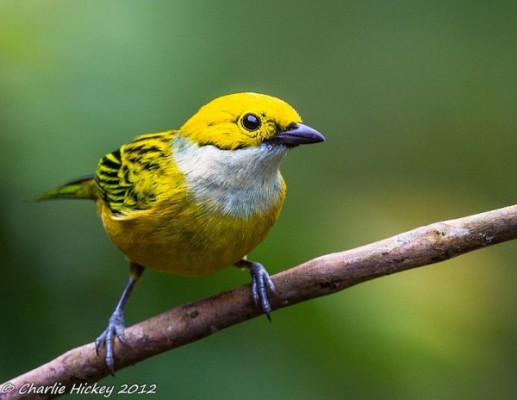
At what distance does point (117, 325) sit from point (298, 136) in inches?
49.3

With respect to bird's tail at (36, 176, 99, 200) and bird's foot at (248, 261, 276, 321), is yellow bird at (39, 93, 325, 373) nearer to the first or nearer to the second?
bird's foot at (248, 261, 276, 321)

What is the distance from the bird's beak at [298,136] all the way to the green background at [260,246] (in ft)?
1.69

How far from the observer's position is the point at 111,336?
155 inches

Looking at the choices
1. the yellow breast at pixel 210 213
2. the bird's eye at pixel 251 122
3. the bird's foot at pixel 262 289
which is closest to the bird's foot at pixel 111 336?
the yellow breast at pixel 210 213

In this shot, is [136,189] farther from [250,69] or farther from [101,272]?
[250,69]

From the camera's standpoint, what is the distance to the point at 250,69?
182 inches

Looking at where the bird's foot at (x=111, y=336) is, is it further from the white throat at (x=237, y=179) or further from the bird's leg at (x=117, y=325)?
the white throat at (x=237, y=179)

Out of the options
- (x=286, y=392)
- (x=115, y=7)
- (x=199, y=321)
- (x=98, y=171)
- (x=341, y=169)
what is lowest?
(x=286, y=392)

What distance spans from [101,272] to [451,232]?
1.81 meters

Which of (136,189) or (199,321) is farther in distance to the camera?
(136,189)

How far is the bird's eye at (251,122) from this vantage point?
149 inches

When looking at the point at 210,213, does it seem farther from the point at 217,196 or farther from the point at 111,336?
the point at 111,336

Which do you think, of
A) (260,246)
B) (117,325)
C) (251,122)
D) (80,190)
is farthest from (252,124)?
(80,190)

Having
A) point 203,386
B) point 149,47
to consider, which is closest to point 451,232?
point 203,386
